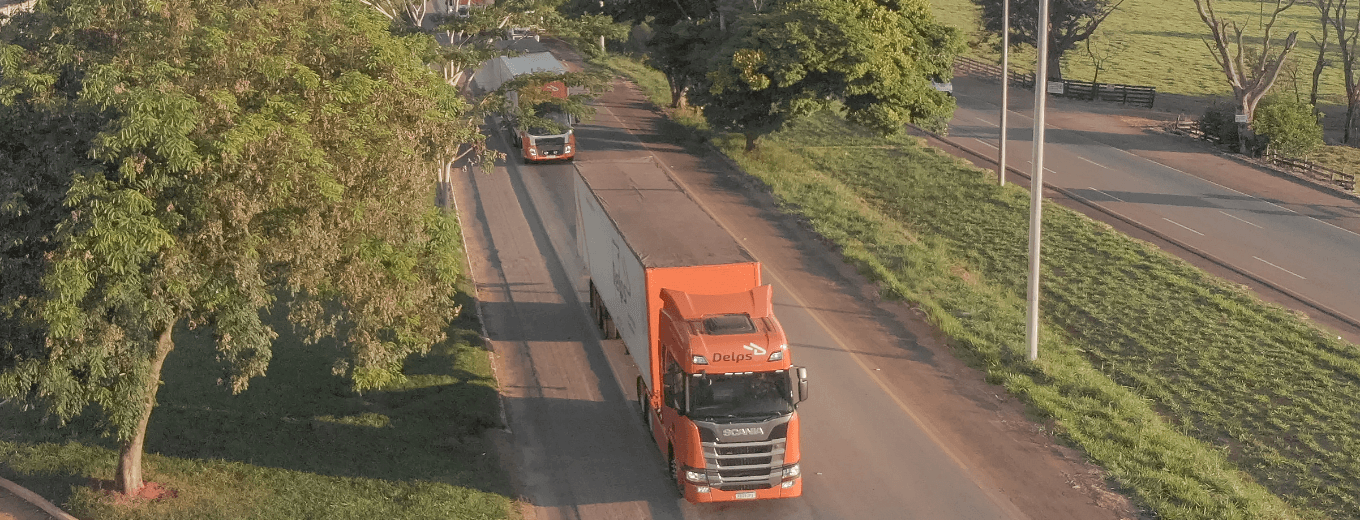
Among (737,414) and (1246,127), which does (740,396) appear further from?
(1246,127)

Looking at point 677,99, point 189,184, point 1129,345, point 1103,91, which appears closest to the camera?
point 189,184

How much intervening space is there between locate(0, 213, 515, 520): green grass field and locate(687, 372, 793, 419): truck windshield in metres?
4.21

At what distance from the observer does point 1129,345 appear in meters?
30.4

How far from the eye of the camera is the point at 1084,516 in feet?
69.6

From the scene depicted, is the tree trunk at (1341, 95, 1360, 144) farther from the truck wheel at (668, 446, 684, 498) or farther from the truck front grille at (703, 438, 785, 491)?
the truck front grille at (703, 438, 785, 491)

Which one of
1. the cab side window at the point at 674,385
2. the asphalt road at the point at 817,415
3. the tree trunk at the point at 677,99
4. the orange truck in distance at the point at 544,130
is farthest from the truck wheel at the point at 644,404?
the tree trunk at the point at 677,99

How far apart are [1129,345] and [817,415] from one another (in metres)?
9.71

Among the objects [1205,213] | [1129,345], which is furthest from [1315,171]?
A: [1129,345]

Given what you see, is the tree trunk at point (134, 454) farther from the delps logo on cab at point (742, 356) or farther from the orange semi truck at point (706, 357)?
the delps logo on cab at point (742, 356)

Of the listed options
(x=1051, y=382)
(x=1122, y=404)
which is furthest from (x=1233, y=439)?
(x=1051, y=382)

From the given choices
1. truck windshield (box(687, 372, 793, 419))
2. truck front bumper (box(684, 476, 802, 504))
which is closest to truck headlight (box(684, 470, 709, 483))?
truck front bumper (box(684, 476, 802, 504))

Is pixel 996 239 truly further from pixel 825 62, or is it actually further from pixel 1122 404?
pixel 1122 404

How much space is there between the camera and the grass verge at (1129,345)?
2297 cm

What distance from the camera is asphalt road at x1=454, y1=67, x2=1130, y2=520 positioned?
21891 mm
